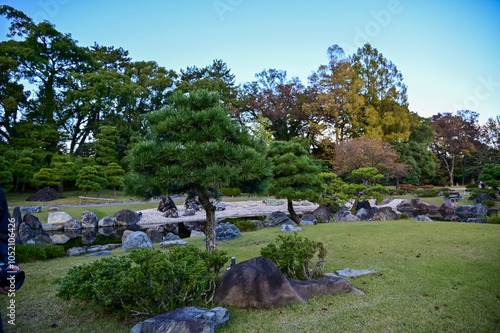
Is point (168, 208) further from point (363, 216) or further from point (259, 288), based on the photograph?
point (259, 288)

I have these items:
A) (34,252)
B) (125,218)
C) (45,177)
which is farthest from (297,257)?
(45,177)

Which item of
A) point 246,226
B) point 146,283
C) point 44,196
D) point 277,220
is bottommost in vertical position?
point 246,226

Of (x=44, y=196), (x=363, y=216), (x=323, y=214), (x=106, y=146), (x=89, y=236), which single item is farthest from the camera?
(x=106, y=146)

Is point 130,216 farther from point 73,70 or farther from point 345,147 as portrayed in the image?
point 73,70

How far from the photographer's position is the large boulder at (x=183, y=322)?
2.47 meters

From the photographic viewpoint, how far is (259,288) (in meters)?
3.22

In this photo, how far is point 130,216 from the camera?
1396cm

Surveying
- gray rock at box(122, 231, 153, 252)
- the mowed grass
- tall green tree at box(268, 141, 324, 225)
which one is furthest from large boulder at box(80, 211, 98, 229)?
tall green tree at box(268, 141, 324, 225)

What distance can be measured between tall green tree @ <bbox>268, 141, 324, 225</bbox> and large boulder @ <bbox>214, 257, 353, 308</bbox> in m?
5.84

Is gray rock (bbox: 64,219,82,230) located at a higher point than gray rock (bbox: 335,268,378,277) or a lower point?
lower

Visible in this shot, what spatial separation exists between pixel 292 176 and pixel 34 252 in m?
6.69

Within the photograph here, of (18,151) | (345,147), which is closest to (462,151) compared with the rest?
(345,147)

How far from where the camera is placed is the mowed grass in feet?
9.19

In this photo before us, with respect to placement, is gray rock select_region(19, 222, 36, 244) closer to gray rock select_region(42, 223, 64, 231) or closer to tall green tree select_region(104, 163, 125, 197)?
gray rock select_region(42, 223, 64, 231)
